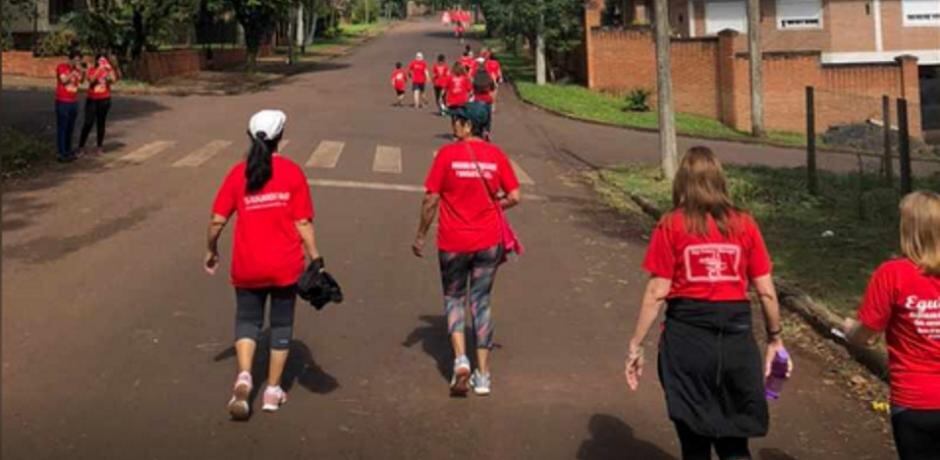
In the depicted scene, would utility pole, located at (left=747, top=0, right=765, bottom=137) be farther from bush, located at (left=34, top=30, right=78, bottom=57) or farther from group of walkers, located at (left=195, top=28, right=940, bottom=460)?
group of walkers, located at (left=195, top=28, right=940, bottom=460)

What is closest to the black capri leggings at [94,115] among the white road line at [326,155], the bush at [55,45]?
the white road line at [326,155]

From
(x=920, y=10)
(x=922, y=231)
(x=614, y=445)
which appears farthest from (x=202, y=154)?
(x=920, y=10)

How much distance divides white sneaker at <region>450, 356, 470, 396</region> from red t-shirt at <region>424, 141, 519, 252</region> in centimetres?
69

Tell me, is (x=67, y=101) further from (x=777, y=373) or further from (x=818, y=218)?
(x=777, y=373)

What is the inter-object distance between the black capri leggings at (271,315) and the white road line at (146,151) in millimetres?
11337

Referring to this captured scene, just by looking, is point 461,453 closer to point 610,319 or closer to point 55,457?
point 55,457

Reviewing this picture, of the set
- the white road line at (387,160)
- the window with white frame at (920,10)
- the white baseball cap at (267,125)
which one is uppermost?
the window with white frame at (920,10)

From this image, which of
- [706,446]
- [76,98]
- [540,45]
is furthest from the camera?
[540,45]

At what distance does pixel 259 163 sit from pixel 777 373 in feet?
9.59

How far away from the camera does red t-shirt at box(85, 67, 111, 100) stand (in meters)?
16.3

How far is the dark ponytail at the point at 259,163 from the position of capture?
559cm

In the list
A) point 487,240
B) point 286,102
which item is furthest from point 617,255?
point 286,102

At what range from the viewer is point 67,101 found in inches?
616

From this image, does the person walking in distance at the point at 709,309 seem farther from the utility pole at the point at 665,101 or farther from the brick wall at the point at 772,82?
the brick wall at the point at 772,82
